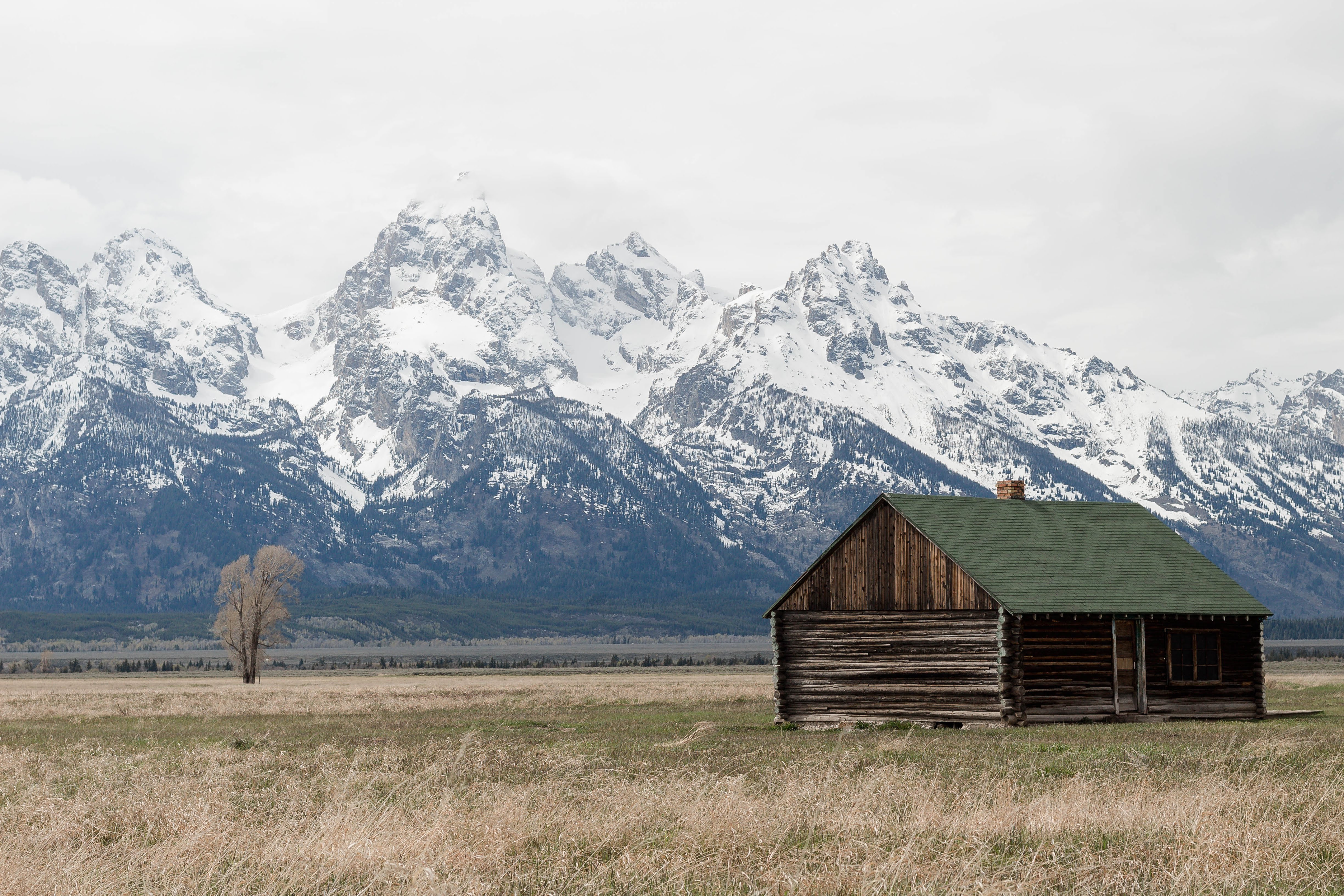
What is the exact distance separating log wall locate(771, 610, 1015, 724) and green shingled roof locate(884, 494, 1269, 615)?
5.42ft

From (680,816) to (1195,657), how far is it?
98.4 feet

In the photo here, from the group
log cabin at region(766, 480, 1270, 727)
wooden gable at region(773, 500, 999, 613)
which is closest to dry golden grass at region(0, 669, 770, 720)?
log cabin at region(766, 480, 1270, 727)

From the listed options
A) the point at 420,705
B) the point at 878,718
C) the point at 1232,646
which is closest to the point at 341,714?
the point at 420,705

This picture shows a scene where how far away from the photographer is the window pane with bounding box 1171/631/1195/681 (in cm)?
4041

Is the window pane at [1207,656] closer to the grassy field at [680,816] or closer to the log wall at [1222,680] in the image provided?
the log wall at [1222,680]

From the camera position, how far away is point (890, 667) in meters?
39.9

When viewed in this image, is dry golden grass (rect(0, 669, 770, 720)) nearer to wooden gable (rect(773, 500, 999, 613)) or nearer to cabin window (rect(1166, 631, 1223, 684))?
wooden gable (rect(773, 500, 999, 613))

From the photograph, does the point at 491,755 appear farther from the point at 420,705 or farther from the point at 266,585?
the point at 266,585

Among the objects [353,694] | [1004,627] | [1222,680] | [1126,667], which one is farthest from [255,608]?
[1222,680]

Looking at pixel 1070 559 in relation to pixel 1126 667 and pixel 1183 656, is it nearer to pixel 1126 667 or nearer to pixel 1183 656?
pixel 1126 667

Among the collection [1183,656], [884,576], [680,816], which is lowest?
[1183,656]

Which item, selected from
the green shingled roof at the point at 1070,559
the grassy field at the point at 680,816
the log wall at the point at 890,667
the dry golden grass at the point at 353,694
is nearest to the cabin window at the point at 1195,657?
the green shingled roof at the point at 1070,559

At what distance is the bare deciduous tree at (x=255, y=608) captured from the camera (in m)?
94.7

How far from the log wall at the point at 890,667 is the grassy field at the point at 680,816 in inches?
232
